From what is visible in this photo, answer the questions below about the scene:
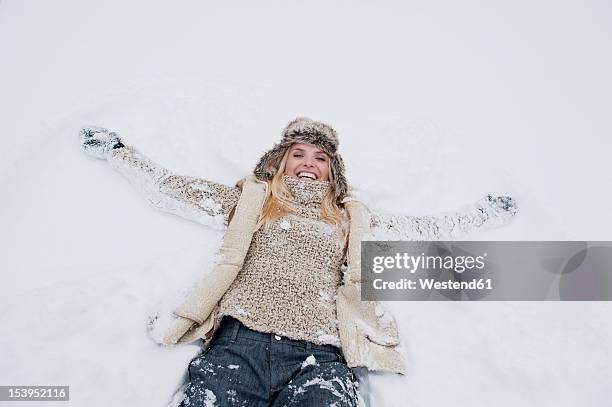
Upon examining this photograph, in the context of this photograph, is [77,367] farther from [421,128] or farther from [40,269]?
[421,128]

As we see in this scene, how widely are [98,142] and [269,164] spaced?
1077 mm

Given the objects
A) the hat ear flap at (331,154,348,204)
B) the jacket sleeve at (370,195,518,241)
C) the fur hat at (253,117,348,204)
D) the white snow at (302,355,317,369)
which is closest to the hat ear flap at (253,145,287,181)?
the fur hat at (253,117,348,204)

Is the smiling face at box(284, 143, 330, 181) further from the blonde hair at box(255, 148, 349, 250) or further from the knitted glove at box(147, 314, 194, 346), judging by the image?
the knitted glove at box(147, 314, 194, 346)

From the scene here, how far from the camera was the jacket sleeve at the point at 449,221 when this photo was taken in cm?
239

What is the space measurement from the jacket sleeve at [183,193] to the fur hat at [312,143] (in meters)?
0.23

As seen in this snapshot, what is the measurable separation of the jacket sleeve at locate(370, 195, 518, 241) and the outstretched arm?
0.86 metres

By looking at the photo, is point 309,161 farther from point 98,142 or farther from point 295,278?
point 98,142

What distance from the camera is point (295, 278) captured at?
6.30 feet

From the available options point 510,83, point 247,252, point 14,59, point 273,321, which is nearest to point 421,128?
point 510,83

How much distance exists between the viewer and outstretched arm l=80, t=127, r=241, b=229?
2242 millimetres

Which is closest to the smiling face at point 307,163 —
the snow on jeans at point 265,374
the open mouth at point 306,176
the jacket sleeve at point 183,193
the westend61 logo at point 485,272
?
the open mouth at point 306,176

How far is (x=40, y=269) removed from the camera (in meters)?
2.06

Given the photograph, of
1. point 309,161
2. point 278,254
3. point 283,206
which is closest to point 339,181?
point 309,161

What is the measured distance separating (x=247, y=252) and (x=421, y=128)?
2.09 metres
